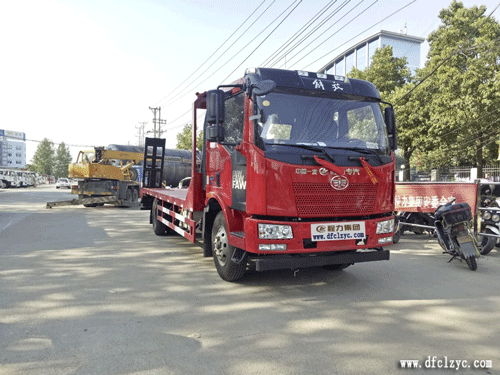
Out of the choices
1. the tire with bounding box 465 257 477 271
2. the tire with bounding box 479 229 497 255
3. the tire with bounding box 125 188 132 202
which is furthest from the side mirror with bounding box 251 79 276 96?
the tire with bounding box 125 188 132 202

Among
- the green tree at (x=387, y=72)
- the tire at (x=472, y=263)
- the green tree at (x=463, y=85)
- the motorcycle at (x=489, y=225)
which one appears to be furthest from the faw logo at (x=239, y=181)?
the green tree at (x=387, y=72)

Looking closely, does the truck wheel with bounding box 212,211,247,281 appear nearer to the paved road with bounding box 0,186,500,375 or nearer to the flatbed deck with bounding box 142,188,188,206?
the paved road with bounding box 0,186,500,375

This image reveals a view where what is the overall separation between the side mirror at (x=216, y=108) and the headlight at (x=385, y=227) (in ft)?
7.86

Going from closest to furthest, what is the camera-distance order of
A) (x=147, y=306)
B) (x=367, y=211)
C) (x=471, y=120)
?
1. (x=147, y=306)
2. (x=367, y=211)
3. (x=471, y=120)

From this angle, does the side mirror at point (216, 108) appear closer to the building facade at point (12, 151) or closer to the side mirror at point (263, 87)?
the side mirror at point (263, 87)

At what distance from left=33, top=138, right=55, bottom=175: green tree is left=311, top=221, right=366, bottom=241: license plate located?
11445cm

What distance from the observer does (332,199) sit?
4719 mm

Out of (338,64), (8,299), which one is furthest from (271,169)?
(338,64)

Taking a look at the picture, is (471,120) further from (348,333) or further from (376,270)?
(348,333)

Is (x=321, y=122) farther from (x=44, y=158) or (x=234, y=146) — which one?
(x=44, y=158)

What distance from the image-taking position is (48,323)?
149 inches

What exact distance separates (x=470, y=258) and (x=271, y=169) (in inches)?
155

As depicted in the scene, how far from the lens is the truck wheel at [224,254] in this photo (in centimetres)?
517

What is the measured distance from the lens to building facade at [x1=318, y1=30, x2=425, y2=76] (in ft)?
273
